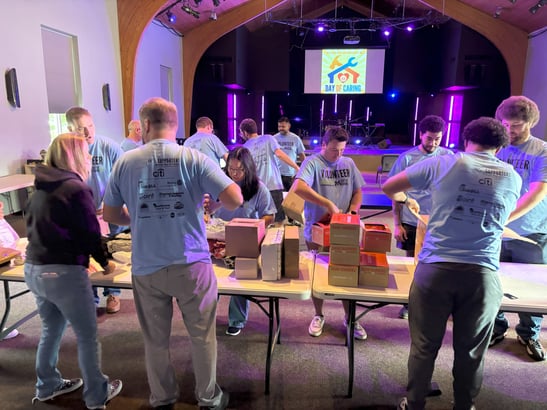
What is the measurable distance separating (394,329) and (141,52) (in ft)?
21.4

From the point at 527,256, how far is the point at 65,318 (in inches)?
106

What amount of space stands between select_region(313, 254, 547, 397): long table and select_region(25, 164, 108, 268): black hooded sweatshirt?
44.8 inches

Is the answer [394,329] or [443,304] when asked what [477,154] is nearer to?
[443,304]

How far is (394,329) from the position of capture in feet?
9.64

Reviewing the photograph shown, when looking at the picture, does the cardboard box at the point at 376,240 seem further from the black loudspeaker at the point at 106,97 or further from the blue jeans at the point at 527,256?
the black loudspeaker at the point at 106,97

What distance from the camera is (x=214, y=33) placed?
9.02m

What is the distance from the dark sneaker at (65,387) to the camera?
214 cm

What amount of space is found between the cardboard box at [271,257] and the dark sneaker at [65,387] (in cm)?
124

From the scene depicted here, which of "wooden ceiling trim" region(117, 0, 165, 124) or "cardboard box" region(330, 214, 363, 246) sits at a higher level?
"wooden ceiling trim" region(117, 0, 165, 124)

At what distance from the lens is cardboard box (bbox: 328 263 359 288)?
203 centimetres

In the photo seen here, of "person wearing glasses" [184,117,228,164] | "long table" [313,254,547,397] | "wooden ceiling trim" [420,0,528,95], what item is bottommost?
"long table" [313,254,547,397]

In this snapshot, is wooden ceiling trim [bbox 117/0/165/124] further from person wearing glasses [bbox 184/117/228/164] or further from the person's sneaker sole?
the person's sneaker sole

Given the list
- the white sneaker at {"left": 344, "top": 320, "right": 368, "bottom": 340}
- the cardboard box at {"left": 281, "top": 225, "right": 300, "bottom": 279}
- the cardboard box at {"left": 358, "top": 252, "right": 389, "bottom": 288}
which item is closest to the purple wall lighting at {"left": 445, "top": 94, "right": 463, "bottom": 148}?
the white sneaker at {"left": 344, "top": 320, "right": 368, "bottom": 340}

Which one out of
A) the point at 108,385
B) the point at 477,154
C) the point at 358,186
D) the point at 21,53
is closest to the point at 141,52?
the point at 21,53
